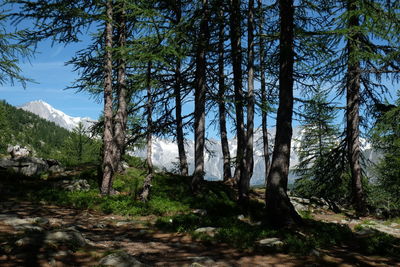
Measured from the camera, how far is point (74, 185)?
1152cm

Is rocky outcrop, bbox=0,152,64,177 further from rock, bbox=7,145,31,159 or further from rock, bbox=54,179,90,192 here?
rock, bbox=54,179,90,192

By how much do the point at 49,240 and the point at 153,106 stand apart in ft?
38.7

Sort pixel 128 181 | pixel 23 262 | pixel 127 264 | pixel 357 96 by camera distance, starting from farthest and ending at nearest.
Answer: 1. pixel 128 181
2. pixel 357 96
3. pixel 127 264
4. pixel 23 262

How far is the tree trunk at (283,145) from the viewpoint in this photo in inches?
300

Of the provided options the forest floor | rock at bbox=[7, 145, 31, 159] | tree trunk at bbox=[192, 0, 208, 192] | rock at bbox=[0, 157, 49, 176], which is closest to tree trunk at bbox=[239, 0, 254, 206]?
tree trunk at bbox=[192, 0, 208, 192]

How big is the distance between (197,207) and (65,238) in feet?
21.9

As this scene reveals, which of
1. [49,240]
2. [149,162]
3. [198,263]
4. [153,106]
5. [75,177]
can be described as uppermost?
[153,106]

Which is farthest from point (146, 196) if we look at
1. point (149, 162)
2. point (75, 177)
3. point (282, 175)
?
point (282, 175)

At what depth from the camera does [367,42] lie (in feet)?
41.9

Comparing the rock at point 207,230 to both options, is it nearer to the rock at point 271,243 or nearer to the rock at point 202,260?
the rock at point 271,243

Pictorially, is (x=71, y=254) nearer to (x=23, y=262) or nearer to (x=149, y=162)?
(x=23, y=262)

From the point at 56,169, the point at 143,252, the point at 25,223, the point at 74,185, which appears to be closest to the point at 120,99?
the point at 74,185

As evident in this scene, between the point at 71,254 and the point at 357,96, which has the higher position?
the point at 357,96

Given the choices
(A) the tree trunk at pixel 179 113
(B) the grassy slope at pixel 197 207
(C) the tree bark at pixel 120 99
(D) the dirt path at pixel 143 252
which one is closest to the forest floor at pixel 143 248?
(D) the dirt path at pixel 143 252
